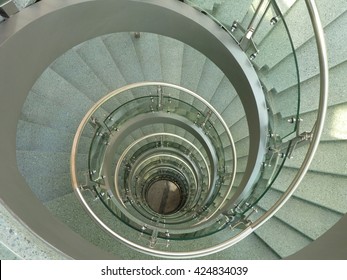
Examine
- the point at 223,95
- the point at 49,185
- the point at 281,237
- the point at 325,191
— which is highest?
the point at 223,95

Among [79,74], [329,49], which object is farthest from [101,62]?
[329,49]

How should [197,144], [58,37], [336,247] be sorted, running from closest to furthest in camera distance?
[336,247], [58,37], [197,144]

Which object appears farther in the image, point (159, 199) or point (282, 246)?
point (159, 199)

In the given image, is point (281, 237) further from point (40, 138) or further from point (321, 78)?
point (40, 138)

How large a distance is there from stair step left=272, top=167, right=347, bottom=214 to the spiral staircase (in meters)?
0.01

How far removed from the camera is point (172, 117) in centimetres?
566

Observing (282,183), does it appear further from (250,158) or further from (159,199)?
(159,199)

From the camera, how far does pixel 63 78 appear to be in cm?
459

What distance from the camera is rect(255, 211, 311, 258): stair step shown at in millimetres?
4012

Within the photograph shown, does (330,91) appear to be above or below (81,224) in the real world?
above

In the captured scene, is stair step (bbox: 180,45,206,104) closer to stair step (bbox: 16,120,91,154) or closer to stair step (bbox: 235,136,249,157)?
stair step (bbox: 235,136,249,157)

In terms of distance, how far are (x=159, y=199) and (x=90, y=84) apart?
502cm

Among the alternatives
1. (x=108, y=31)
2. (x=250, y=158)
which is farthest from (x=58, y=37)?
(x=250, y=158)

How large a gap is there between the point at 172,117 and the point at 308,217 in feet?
8.69
